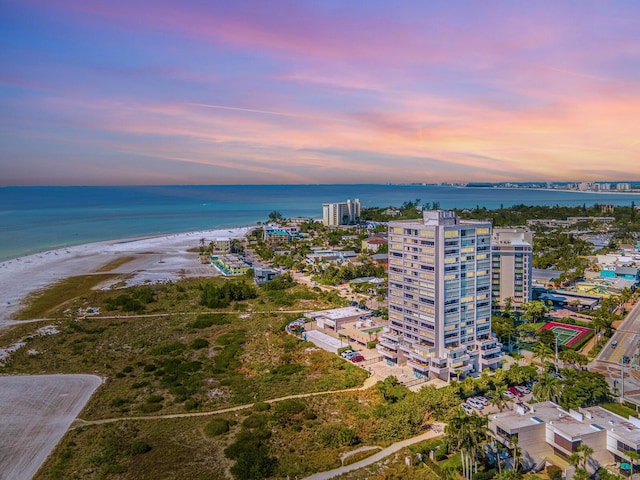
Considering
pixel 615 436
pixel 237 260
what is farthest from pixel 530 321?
pixel 237 260

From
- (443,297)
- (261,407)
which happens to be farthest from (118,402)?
(443,297)

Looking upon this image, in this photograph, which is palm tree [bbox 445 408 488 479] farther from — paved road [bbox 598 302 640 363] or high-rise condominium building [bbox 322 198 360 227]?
high-rise condominium building [bbox 322 198 360 227]

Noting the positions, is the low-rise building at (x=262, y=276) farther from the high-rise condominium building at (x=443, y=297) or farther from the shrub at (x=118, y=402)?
the shrub at (x=118, y=402)

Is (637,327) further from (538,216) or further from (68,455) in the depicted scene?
(538,216)

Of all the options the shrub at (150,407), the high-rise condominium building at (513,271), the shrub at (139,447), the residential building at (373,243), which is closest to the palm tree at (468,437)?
the shrub at (139,447)

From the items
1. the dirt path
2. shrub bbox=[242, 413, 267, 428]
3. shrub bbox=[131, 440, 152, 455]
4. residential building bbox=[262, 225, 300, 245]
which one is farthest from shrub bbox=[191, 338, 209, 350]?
residential building bbox=[262, 225, 300, 245]

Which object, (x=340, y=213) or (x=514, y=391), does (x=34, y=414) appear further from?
(x=340, y=213)
